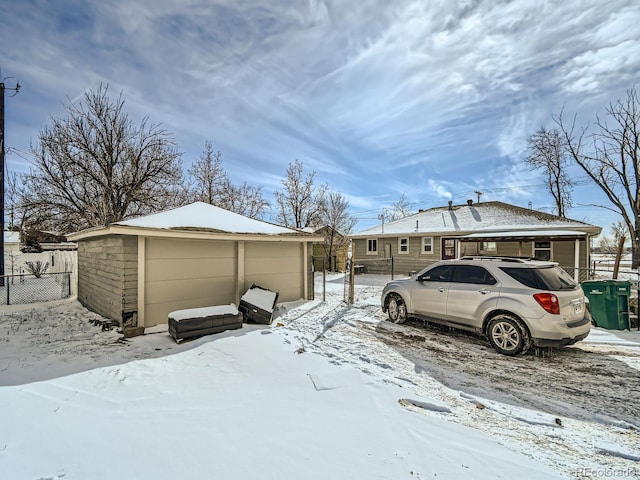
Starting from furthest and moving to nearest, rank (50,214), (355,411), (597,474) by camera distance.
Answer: (50,214) → (355,411) → (597,474)

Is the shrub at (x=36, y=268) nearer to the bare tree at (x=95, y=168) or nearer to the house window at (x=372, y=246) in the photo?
the bare tree at (x=95, y=168)

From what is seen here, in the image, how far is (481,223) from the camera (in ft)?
59.7

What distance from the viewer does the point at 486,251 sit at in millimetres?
16891

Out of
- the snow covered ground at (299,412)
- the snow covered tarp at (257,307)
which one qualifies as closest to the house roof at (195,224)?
the snow covered tarp at (257,307)

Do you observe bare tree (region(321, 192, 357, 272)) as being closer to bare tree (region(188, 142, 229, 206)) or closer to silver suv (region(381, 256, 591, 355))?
bare tree (region(188, 142, 229, 206))

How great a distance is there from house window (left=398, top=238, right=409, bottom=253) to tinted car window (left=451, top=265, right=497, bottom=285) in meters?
13.5

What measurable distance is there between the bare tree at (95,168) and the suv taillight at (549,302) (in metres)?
18.0

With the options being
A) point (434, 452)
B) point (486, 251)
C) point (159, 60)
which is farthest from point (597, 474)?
point (486, 251)

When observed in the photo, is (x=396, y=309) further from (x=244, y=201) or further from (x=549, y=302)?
(x=244, y=201)

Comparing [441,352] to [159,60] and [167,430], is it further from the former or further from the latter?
[159,60]

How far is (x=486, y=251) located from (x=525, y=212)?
435 cm

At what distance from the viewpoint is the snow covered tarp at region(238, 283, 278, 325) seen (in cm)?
700

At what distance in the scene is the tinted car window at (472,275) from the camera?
18.8 feet

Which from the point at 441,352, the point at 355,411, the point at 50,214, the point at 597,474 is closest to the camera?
the point at 597,474
